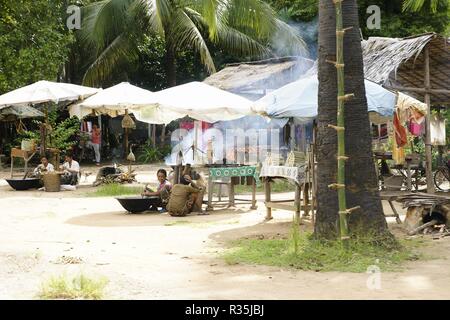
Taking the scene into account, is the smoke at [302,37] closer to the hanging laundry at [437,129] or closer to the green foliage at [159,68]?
the green foliage at [159,68]

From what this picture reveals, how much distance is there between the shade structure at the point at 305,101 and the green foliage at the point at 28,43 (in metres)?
15.7

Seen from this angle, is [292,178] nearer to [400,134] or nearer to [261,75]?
[400,134]

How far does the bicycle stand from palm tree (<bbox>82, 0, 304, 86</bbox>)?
880cm

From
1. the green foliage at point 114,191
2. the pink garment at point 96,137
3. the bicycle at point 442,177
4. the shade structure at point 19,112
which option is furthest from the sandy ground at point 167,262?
the pink garment at point 96,137

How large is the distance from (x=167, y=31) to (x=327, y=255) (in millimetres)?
20223

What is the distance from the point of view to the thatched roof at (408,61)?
42.3ft

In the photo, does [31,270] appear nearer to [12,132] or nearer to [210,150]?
[210,150]

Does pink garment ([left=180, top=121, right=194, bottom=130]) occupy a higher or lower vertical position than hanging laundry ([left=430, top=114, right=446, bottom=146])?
higher

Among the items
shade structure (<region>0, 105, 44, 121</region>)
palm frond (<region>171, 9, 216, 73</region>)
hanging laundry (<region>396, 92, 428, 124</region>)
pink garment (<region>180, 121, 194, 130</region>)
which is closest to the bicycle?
hanging laundry (<region>396, 92, 428, 124</region>)

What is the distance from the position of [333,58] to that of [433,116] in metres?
9.47

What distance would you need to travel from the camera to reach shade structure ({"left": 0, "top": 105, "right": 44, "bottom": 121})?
20.9 metres

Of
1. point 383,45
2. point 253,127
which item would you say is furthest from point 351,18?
point 253,127
